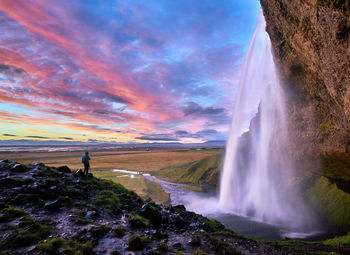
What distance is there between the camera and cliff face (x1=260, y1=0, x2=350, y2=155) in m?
11.7

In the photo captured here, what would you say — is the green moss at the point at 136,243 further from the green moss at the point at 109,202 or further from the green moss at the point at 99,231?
the green moss at the point at 109,202

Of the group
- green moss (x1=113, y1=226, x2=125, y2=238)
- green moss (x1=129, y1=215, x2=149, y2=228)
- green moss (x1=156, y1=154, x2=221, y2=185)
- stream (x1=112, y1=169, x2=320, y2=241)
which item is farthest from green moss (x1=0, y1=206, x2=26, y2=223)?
green moss (x1=156, y1=154, x2=221, y2=185)

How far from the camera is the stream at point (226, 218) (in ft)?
53.2

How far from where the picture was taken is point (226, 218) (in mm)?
21547

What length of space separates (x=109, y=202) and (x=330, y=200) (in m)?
26.3

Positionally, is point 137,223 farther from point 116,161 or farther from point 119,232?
point 116,161

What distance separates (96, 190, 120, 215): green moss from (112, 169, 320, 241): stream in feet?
42.5

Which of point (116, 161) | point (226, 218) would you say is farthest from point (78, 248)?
point (116, 161)

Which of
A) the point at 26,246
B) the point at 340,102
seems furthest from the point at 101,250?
the point at 340,102

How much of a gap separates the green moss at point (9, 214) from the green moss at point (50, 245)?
359 centimetres

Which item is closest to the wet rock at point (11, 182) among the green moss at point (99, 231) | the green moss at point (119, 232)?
the green moss at point (99, 231)

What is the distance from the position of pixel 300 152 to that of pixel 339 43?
21.1m

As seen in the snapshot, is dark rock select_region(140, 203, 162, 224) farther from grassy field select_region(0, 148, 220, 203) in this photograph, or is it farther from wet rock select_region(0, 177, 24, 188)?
grassy field select_region(0, 148, 220, 203)

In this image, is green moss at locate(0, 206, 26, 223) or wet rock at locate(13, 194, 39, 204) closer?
green moss at locate(0, 206, 26, 223)
